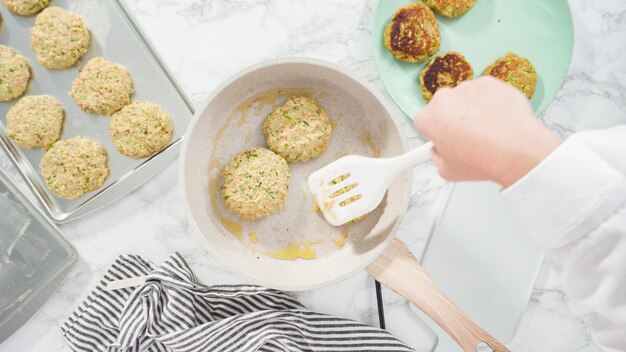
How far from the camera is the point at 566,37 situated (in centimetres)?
109

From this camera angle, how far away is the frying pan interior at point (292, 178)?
0.93m

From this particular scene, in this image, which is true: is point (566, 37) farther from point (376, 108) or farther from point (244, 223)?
point (244, 223)

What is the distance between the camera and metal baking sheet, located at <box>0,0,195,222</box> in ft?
Result: 3.58

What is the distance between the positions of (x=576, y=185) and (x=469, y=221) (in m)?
0.48

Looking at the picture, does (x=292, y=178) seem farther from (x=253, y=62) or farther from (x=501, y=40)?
(x=501, y=40)

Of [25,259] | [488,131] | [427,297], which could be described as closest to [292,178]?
[427,297]

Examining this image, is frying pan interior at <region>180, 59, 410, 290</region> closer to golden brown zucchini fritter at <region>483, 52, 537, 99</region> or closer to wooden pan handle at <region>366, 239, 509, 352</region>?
wooden pan handle at <region>366, 239, 509, 352</region>

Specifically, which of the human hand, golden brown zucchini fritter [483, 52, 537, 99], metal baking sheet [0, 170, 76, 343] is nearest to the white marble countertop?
metal baking sheet [0, 170, 76, 343]

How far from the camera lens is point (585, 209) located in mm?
681

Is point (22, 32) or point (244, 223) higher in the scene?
point (22, 32)

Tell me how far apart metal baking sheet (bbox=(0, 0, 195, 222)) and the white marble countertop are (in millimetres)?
37

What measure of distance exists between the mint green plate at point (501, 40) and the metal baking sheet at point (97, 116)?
1.50 ft

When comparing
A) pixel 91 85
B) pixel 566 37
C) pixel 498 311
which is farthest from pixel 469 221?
pixel 91 85

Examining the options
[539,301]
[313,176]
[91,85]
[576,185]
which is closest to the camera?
[576,185]
